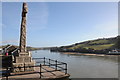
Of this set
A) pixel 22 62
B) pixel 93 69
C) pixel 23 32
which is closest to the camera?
pixel 22 62

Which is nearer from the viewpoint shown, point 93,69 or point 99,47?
point 93,69

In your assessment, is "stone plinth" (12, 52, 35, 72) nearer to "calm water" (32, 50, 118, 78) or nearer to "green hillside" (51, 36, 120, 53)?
"calm water" (32, 50, 118, 78)

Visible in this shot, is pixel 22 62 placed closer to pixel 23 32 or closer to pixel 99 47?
pixel 23 32

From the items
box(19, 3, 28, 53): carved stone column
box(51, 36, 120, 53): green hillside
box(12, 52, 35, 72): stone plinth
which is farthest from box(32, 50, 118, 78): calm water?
box(51, 36, 120, 53): green hillside

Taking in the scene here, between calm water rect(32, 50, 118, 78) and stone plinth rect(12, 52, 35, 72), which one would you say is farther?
calm water rect(32, 50, 118, 78)

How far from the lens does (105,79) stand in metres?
17.2

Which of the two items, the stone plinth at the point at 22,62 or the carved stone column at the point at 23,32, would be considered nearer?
the stone plinth at the point at 22,62

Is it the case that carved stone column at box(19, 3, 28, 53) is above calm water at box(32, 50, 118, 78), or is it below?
above

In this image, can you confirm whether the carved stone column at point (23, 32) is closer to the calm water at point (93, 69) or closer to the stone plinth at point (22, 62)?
Answer: the stone plinth at point (22, 62)

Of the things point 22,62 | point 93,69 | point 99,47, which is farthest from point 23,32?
point 99,47

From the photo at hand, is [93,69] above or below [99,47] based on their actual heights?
below

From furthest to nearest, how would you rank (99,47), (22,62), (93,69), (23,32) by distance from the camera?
(99,47), (93,69), (23,32), (22,62)

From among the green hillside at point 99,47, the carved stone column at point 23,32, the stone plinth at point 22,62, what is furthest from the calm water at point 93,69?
the green hillside at point 99,47

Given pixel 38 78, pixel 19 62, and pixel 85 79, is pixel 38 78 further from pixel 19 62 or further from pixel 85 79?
pixel 85 79
